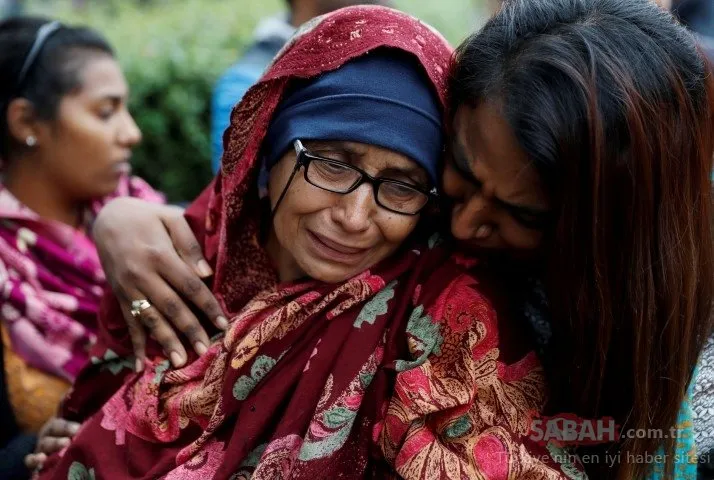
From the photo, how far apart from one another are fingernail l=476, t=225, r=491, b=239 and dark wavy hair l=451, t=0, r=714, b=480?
0.59 feet

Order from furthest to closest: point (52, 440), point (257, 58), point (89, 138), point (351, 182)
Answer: point (257, 58)
point (89, 138)
point (52, 440)
point (351, 182)

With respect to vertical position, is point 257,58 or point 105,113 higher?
point 257,58

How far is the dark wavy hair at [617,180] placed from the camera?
1770 mm

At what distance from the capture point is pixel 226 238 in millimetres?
2318

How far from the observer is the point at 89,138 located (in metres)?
3.63

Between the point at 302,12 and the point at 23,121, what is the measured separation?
1441 mm

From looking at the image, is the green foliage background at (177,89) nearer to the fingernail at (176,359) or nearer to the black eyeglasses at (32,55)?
the black eyeglasses at (32,55)

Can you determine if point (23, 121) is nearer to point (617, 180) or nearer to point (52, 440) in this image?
point (52, 440)

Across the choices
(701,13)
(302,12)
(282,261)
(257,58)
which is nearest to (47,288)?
(257,58)

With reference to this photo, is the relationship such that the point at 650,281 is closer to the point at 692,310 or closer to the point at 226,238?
the point at 692,310

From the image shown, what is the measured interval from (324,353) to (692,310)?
3.02 ft

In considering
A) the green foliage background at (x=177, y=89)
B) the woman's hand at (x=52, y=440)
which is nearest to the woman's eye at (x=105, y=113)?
the woman's hand at (x=52, y=440)

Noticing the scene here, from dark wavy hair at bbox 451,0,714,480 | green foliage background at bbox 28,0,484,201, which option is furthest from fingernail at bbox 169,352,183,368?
green foliage background at bbox 28,0,484,201

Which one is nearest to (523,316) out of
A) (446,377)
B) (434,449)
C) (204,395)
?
(446,377)
